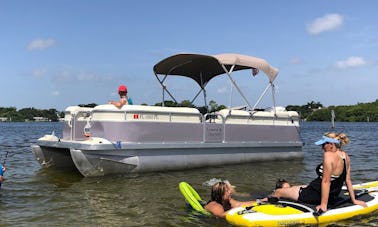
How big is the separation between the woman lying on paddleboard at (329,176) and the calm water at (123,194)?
50 cm

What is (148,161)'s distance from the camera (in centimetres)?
1042

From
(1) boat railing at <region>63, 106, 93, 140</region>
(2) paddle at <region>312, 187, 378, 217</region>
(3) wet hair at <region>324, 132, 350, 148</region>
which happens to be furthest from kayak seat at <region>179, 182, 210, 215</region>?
(1) boat railing at <region>63, 106, 93, 140</region>

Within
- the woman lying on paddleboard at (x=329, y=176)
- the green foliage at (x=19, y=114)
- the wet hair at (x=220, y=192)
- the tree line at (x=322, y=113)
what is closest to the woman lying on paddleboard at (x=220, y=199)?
the wet hair at (x=220, y=192)

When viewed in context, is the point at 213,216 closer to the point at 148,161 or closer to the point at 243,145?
the point at 148,161

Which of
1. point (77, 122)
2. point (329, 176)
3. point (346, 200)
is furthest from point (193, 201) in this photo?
point (77, 122)

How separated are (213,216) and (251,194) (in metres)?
2.36

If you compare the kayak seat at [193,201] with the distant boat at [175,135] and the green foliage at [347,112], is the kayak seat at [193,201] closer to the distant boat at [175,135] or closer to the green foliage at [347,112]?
the distant boat at [175,135]

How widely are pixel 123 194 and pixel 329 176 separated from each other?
13.8ft

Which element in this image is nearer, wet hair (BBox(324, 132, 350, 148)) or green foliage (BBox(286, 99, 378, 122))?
wet hair (BBox(324, 132, 350, 148))

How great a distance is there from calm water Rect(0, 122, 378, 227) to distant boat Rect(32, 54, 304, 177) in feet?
1.13

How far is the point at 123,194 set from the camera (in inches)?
336

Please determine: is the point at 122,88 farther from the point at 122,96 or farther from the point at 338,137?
the point at 338,137

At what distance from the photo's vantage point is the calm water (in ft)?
22.2

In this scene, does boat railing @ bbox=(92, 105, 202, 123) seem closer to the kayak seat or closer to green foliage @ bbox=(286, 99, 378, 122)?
the kayak seat
